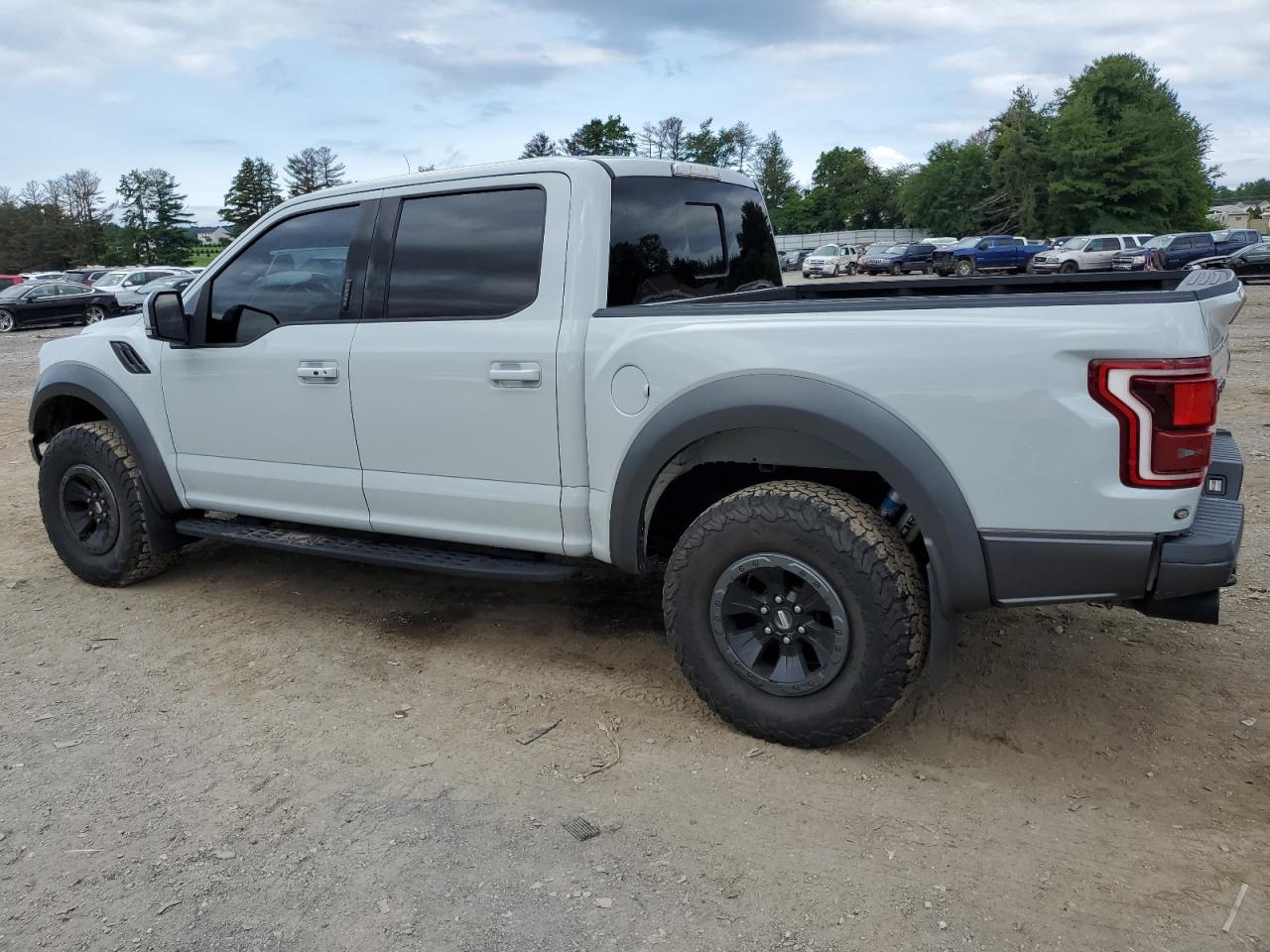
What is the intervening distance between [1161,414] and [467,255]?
2.46 m

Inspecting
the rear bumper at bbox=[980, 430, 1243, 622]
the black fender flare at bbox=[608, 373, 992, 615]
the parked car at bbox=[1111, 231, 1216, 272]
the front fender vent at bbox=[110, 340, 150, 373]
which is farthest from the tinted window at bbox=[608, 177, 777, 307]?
the parked car at bbox=[1111, 231, 1216, 272]

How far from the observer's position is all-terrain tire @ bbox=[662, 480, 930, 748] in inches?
121

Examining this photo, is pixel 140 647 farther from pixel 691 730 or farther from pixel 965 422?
pixel 965 422

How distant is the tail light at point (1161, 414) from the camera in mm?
2646

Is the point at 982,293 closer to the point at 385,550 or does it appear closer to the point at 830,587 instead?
the point at 830,587

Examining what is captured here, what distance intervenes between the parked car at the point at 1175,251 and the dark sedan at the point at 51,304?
1173 inches

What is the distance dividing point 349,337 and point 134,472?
5.22 ft

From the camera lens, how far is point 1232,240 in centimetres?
3378

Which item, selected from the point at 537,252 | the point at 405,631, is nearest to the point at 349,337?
the point at 537,252

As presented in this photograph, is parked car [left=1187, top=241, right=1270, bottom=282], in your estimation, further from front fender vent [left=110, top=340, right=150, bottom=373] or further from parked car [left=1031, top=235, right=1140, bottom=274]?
front fender vent [left=110, top=340, right=150, bottom=373]

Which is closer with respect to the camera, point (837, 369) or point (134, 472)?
point (837, 369)

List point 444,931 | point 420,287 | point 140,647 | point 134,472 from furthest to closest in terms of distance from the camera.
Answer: point 134,472
point 140,647
point 420,287
point 444,931

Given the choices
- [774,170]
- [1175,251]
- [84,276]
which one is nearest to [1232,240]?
[1175,251]

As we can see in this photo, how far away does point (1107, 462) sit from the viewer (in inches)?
108
